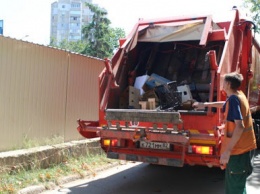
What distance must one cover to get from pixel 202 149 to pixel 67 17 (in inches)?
3992

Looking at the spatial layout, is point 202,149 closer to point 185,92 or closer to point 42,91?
point 185,92

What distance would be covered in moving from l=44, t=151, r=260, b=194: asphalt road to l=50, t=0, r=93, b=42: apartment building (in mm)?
96221

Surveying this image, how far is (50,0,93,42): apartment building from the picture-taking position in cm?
10044

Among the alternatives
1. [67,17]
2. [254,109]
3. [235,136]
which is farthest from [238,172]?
[67,17]

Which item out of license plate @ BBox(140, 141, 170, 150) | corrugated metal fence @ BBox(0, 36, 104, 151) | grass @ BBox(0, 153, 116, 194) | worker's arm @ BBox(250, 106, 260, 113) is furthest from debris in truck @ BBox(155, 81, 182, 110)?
corrugated metal fence @ BBox(0, 36, 104, 151)

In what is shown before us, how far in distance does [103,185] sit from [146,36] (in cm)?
264

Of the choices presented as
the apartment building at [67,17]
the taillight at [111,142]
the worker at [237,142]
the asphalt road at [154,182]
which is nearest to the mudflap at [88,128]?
the taillight at [111,142]

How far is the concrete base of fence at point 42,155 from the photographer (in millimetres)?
5532

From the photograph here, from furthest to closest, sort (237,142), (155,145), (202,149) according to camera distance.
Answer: (155,145), (202,149), (237,142)

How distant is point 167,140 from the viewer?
4562 millimetres

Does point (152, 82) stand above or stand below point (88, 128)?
above

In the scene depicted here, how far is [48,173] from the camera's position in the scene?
5.75 metres

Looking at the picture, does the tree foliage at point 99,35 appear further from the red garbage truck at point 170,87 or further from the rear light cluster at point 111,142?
the rear light cluster at point 111,142

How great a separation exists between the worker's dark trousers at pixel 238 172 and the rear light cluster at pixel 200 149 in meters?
0.95
